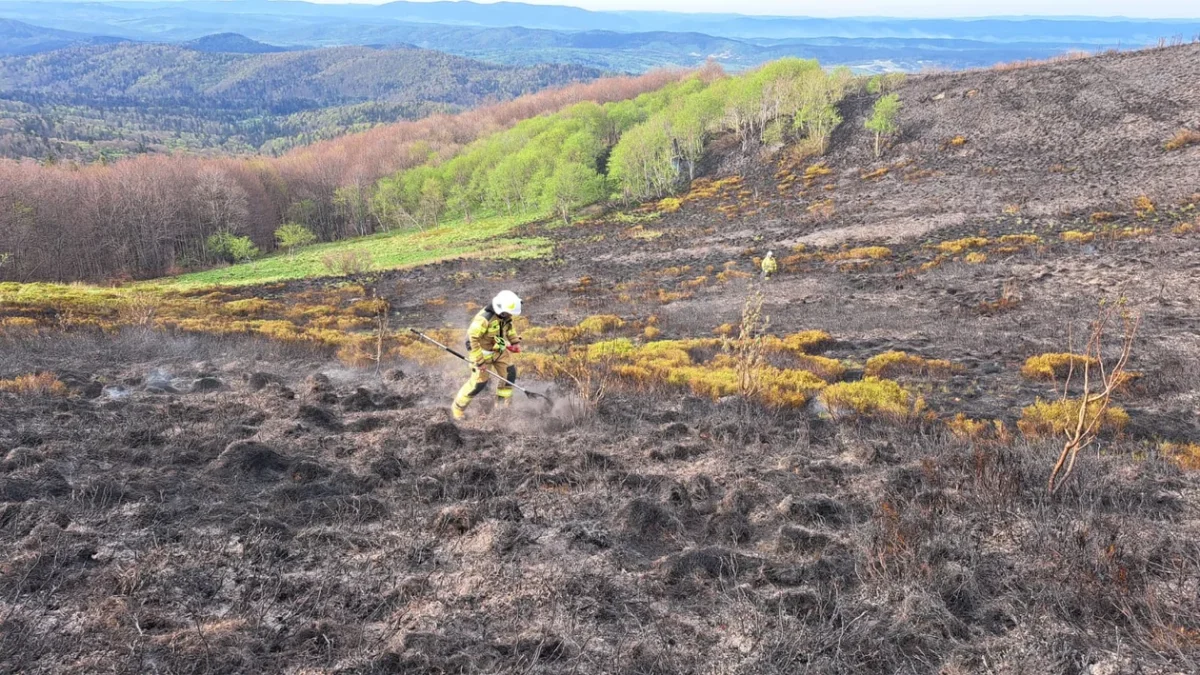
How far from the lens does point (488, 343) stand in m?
8.73

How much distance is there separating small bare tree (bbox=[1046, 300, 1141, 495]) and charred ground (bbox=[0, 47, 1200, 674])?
0.25m

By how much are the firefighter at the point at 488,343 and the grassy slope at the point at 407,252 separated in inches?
1192

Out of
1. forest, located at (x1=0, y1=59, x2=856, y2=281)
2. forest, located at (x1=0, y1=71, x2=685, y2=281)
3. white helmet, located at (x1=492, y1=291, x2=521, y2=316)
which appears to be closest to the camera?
white helmet, located at (x1=492, y1=291, x2=521, y2=316)

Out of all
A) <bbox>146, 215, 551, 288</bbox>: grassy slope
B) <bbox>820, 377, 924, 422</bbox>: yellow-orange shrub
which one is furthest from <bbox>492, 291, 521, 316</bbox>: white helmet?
<bbox>146, 215, 551, 288</bbox>: grassy slope

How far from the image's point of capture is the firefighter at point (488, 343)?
8414 millimetres

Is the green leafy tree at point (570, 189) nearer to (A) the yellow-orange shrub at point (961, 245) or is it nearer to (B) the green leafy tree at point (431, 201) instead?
(B) the green leafy tree at point (431, 201)

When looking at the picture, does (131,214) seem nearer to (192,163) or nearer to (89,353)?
(192,163)

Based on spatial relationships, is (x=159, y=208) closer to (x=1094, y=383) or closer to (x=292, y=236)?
(x=292, y=236)

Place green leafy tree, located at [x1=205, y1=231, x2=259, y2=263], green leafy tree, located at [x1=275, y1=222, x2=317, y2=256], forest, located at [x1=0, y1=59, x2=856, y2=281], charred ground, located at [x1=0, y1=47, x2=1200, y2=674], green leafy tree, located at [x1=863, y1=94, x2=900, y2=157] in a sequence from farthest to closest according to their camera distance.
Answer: green leafy tree, located at [x1=275, y1=222, x2=317, y2=256] → green leafy tree, located at [x1=205, y1=231, x2=259, y2=263] → forest, located at [x1=0, y1=59, x2=856, y2=281] → green leafy tree, located at [x1=863, y1=94, x2=900, y2=157] → charred ground, located at [x1=0, y1=47, x2=1200, y2=674]

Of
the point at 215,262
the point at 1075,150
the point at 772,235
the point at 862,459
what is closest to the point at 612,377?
the point at 862,459

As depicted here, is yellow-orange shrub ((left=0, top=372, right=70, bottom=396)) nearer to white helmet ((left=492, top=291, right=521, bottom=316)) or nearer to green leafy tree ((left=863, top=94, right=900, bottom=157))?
white helmet ((left=492, top=291, right=521, bottom=316))

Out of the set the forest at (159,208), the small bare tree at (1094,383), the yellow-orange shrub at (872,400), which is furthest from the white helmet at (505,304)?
the forest at (159,208)

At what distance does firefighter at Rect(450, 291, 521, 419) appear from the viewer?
8.41m

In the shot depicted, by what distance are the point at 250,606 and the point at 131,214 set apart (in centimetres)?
6652
